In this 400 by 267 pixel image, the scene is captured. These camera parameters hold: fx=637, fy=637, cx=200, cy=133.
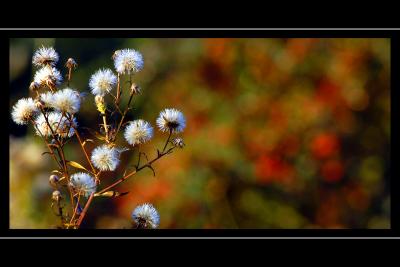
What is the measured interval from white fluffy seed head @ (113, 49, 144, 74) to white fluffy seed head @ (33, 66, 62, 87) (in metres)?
0.15

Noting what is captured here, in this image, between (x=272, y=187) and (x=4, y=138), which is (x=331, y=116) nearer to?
(x=272, y=187)

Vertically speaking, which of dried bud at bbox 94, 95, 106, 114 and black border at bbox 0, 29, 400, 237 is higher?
black border at bbox 0, 29, 400, 237

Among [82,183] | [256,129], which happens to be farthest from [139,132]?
[256,129]

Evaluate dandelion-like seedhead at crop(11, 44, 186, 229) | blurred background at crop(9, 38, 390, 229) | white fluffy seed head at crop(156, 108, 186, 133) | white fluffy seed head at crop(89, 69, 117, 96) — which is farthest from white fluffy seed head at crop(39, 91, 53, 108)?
blurred background at crop(9, 38, 390, 229)

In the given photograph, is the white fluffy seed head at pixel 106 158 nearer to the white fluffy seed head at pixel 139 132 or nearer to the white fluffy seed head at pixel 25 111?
the white fluffy seed head at pixel 139 132

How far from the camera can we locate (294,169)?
164 inches

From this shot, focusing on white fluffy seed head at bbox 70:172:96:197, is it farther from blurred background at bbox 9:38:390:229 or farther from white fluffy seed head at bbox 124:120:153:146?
blurred background at bbox 9:38:390:229

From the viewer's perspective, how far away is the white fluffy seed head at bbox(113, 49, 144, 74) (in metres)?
1.52

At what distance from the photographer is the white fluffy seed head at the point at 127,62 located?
152 centimetres

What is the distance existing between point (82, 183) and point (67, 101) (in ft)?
0.58
